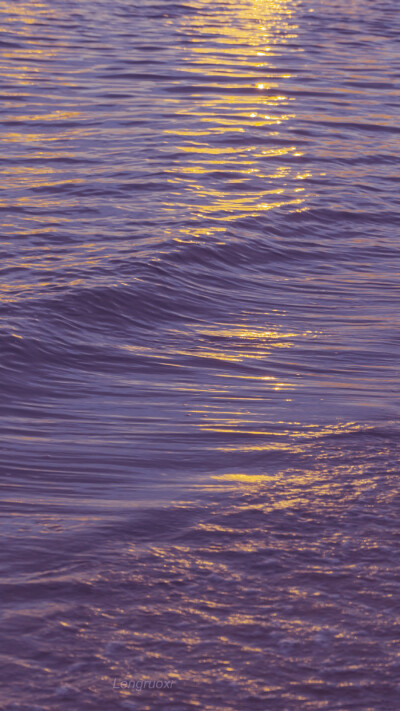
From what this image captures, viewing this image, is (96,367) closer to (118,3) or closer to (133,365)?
(133,365)

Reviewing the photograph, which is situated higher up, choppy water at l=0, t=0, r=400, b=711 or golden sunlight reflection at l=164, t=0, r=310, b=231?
golden sunlight reflection at l=164, t=0, r=310, b=231

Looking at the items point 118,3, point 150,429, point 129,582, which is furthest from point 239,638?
point 118,3

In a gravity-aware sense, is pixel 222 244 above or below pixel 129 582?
above

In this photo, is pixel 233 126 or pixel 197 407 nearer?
pixel 197 407

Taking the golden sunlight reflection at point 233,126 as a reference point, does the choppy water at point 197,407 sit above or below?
below

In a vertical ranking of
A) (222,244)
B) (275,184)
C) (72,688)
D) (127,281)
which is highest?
(275,184)

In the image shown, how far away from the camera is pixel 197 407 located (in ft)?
15.9

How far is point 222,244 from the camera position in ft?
25.2

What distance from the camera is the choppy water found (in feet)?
10.2

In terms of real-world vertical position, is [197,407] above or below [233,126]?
below

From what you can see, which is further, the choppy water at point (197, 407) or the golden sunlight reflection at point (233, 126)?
the golden sunlight reflection at point (233, 126)

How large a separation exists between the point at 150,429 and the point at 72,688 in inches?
71.5

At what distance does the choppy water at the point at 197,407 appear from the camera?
10.2 ft

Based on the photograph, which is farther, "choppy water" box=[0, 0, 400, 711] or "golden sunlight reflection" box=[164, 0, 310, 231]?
"golden sunlight reflection" box=[164, 0, 310, 231]
